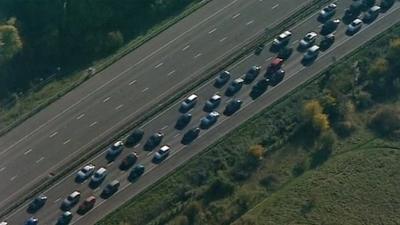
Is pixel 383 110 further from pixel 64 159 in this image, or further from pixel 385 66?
pixel 64 159

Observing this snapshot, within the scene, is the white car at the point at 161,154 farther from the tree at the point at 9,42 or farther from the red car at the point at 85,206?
the tree at the point at 9,42

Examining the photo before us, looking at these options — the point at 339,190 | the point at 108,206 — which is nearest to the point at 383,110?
the point at 339,190

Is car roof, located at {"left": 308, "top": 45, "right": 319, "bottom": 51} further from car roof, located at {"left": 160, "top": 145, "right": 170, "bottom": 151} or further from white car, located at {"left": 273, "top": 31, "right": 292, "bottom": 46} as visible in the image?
car roof, located at {"left": 160, "top": 145, "right": 170, "bottom": 151}

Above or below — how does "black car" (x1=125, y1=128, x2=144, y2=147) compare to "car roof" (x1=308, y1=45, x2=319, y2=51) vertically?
above

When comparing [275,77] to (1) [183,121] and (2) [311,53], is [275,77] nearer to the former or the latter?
(2) [311,53]

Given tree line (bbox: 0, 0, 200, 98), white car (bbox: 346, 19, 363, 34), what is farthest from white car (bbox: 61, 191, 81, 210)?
white car (bbox: 346, 19, 363, 34)

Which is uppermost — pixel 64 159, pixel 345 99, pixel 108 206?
pixel 64 159
